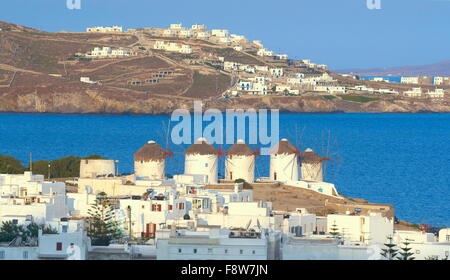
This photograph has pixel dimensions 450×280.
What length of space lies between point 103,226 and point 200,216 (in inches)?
101

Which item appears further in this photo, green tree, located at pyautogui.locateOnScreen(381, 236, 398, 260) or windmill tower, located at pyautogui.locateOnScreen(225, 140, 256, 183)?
windmill tower, located at pyautogui.locateOnScreen(225, 140, 256, 183)

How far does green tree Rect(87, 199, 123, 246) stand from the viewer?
21.7m

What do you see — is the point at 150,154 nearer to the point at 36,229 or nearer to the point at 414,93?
the point at 36,229

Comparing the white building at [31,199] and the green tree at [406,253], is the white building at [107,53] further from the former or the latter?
the green tree at [406,253]

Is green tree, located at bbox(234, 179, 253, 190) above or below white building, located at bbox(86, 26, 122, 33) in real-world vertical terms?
below

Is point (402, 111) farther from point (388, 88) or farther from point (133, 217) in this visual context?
point (133, 217)

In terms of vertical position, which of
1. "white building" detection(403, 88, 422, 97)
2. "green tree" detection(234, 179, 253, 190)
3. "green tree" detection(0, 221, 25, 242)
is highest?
"white building" detection(403, 88, 422, 97)

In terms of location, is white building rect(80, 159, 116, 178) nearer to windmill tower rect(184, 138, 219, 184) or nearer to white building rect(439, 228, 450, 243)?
windmill tower rect(184, 138, 219, 184)

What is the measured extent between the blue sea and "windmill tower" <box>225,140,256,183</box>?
511cm

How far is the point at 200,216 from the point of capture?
82.0 feet

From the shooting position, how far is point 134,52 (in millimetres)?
154500

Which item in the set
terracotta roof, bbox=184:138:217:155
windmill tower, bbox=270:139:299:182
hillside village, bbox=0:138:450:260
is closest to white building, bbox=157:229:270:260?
hillside village, bbox=0:138:450:260

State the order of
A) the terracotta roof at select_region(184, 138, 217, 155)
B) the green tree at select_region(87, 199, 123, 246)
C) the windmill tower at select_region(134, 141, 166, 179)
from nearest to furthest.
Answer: the green tree at select_region(87, 199, 123, 246), the windmill tower at select_region(134, 141, 166, 179), the terracotta roof at select_region(184, 138, 217, 155)

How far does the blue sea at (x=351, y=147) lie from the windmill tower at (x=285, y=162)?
3809 mm
